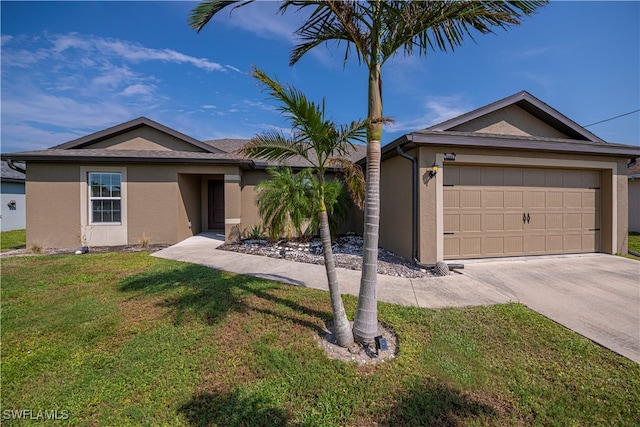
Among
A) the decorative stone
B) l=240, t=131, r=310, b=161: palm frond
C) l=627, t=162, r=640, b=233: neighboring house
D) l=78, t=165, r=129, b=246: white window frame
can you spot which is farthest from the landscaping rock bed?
l=627, t=162, r=640, b=233: neighboring house

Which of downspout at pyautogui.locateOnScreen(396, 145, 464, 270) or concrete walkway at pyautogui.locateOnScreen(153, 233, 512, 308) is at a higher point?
downspout at pyautogui.locateOnScreen(396, 145, 464, 270)

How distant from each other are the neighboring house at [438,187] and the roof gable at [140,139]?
0.04 metres

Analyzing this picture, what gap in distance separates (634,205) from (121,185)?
22.0 m

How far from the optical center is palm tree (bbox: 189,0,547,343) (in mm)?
2922

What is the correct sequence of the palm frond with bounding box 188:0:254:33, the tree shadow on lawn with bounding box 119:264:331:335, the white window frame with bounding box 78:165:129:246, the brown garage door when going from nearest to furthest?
the palm frond with bounding box 188:0:254:33 < the tree shadow on lawn with bounding box 119:264:331:335 < the brown garage door < the white window frame with bounding box 78:165:129:246

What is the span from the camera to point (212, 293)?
14.8 feet

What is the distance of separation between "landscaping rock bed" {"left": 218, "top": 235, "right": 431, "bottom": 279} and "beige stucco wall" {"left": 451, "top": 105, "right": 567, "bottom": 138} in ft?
12.8

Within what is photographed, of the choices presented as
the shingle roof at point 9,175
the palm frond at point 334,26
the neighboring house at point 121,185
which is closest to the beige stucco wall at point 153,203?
the neighboring house at point 121,185

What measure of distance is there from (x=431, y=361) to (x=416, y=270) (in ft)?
11.3

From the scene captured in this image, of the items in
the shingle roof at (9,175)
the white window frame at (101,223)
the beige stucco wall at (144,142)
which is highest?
the beige stucco wall at (144,142)

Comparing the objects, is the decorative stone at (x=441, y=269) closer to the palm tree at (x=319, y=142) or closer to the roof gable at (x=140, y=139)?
the palm tree at (x=319, y=142)

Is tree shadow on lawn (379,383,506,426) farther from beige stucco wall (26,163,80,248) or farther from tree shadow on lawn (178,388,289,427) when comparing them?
beige stucco wall (26,163,80,248)

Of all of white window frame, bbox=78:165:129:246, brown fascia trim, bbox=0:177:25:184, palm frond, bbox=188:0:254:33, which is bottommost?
white window frame, bbox=78:165:129:246

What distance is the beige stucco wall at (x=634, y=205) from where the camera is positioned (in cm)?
1222
